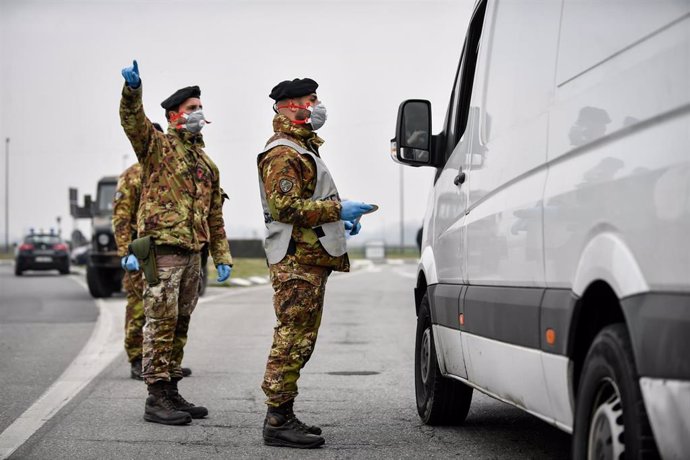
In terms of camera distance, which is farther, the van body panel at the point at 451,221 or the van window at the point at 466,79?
the van window at the point at 466,79

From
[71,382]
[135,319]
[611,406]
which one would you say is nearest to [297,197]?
[611,406]

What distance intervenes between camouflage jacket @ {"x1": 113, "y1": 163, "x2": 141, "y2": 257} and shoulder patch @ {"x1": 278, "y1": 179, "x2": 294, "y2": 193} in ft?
11.0

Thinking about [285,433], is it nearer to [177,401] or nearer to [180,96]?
[177,401]

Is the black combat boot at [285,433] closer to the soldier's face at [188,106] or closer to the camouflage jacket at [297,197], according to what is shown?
the camouflage jacket at [297,197]

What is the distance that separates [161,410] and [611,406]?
3.69 metres

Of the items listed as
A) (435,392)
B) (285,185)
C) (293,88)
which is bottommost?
(435,392)

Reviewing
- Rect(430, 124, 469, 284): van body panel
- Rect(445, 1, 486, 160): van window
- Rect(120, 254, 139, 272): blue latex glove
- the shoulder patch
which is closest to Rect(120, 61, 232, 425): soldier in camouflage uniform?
Rect(120, 254, 139, 272): blue latex glove

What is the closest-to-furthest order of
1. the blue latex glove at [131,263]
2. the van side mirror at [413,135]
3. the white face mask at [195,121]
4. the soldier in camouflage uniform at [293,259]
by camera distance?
the soldier in camouflage uniform at [293,259], the van side mirror at [413,135], the white face mask at [195,121], the blue latex glove at [131,263]

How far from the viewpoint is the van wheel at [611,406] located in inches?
114

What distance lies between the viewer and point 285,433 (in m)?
5.50

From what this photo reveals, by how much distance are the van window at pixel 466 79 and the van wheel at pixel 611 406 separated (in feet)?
8.15

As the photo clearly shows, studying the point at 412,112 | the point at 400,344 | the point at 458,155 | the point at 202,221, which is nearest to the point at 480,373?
the point at 458,155

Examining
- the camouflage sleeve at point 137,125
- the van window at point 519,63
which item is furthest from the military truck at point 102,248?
the van window at point 519,63

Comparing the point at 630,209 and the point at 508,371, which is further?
the point at 508,371
